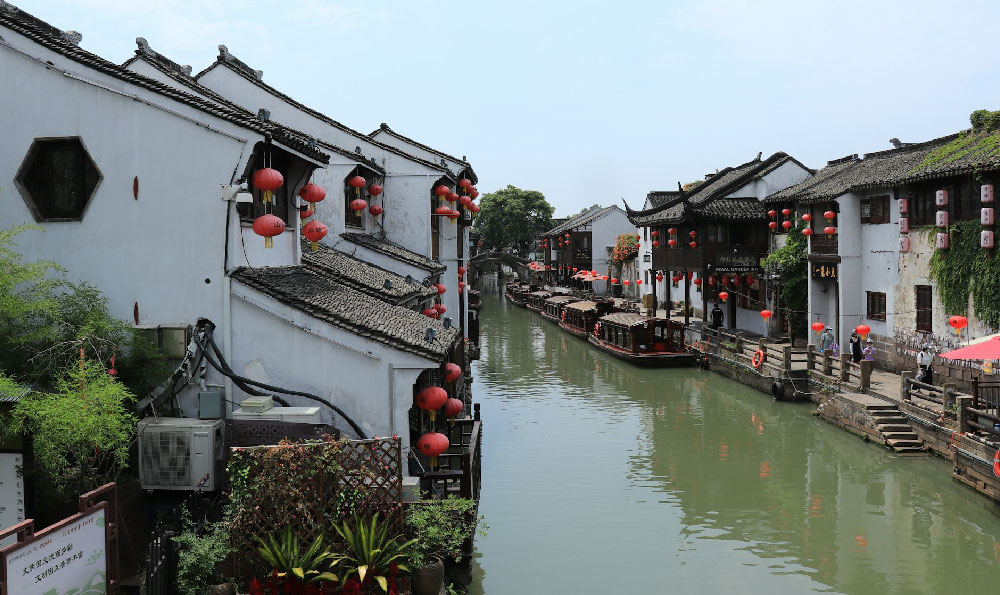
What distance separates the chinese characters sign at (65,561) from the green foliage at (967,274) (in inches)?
793

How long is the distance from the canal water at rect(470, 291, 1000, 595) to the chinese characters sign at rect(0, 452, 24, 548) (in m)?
5.78

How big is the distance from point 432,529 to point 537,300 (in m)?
52.9

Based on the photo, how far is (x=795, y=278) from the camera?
3092 centimetres

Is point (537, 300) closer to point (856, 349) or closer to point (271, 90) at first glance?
point (856, 349)

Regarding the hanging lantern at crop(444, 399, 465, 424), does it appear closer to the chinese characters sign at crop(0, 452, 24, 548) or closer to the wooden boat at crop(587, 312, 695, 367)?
the chinese characters sign at crop(0, 452, 24, 548)

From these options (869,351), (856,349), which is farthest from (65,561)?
(856,349)

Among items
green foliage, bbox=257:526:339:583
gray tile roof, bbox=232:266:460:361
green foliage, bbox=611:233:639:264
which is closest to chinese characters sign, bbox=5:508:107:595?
green foliage, bbox=257:526:339:583

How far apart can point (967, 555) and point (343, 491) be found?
1005 centimetres

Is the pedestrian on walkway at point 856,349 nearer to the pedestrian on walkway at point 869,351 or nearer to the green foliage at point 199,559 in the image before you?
the pedestrian on walkway at point 869,351

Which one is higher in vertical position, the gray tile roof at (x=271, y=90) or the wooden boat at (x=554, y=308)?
the gray tile roof at (x=271, y=90)

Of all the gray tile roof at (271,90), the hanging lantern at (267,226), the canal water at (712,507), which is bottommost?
the canal water at (712,507)

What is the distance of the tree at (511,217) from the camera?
3632 inches

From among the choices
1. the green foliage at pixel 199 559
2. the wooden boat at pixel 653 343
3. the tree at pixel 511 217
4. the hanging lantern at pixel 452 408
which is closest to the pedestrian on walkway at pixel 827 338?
the wooden boat at pixel 653 343

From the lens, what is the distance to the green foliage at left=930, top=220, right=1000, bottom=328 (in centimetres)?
1998
